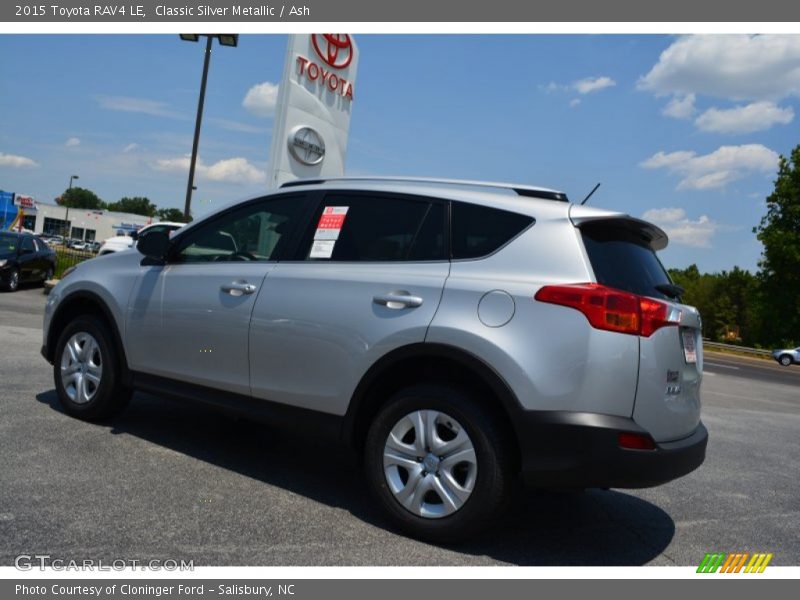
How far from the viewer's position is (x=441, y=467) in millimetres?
3477

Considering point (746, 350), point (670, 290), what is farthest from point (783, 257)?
point (670, 290)

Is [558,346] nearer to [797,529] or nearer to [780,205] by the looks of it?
[797,529]

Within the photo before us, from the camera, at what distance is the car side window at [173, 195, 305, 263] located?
14.6 feet

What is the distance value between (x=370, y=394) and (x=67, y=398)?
2745mm

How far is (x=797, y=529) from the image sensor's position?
441 cm

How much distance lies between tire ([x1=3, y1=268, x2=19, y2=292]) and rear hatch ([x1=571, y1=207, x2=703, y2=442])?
1674cm

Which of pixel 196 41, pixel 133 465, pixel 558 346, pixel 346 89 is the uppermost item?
pixel 196 41

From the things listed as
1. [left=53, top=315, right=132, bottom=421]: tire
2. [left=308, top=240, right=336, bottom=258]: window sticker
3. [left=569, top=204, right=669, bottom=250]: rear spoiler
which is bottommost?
[left=53, top=315, right=132, bottom=421]: tire

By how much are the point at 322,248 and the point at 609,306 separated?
1.74 metres

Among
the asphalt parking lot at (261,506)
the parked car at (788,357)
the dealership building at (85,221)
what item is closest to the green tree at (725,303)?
the parked car at (788,357)

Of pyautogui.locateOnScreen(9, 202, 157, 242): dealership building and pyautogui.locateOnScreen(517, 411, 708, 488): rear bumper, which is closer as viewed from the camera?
pyautogui.locateOnScreen(517, 411, 708, 488): rear bumper

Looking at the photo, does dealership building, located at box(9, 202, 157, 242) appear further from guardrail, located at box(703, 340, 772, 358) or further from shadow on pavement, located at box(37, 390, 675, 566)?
shadow on pavement, located at box(37, 390, 675, 566)

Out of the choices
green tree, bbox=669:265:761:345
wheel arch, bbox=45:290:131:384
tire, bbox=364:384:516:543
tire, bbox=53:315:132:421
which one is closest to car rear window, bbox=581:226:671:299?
tire, bbox=364:384:516:543

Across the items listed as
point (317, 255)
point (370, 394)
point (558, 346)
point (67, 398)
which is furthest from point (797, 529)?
point (67, 398)
